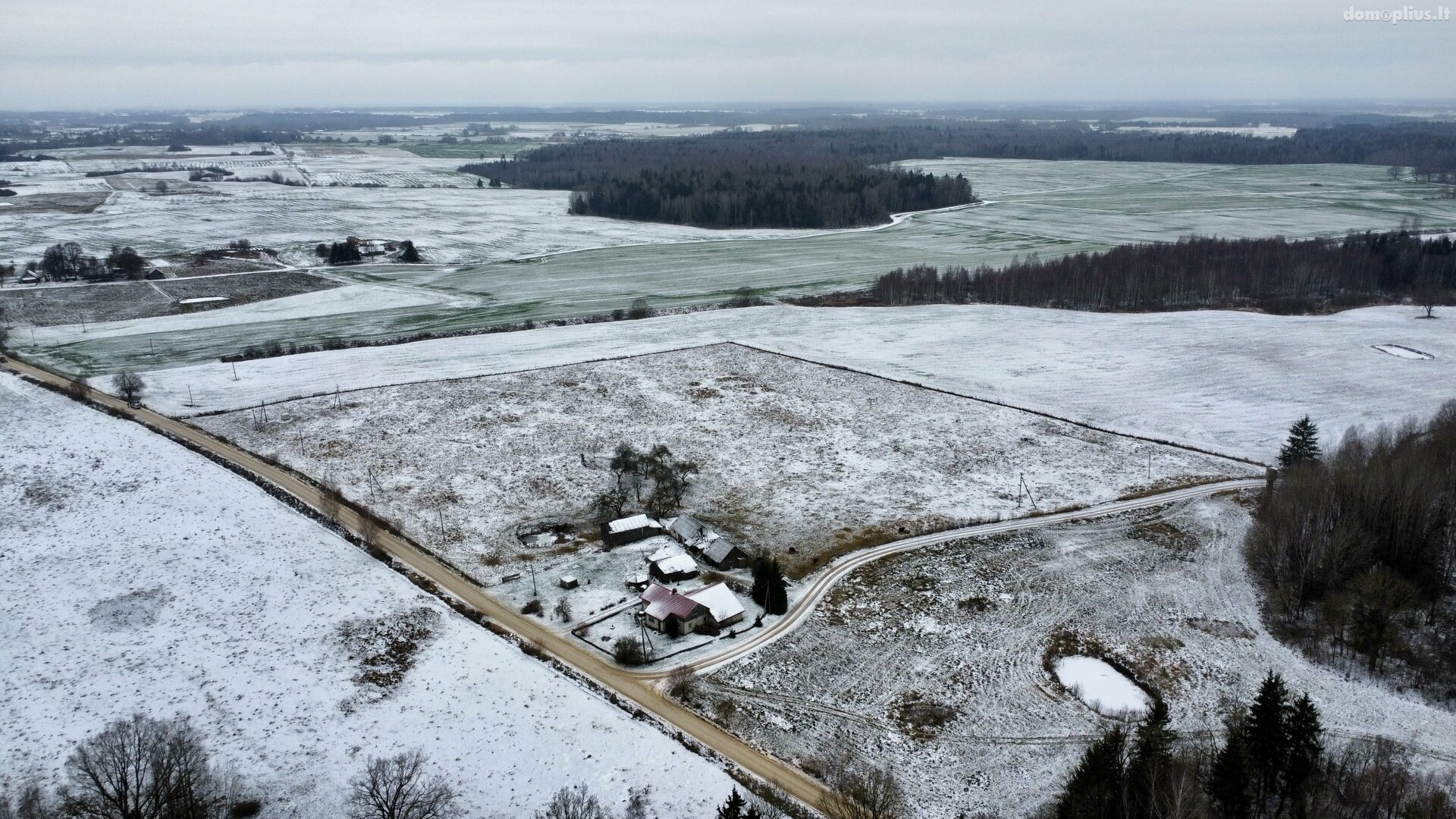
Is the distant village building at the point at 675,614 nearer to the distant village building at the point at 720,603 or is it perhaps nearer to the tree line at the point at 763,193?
the distant village building at the point at 720,603

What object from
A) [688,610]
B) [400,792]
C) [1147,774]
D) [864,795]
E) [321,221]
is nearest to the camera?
[1147,774]

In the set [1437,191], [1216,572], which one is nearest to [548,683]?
[1216,572]

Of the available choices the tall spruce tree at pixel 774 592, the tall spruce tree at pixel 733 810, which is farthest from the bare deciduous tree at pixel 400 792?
the tall spruce tree at pixel 774 592

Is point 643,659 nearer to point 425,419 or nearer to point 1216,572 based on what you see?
point 1216,572

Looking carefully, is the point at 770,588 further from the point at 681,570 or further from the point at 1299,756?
the point at 1299,756

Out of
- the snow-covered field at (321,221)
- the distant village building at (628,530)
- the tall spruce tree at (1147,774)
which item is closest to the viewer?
the tall spruce tree at (1147,774)

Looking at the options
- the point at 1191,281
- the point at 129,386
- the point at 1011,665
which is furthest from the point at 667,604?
the point at 1191,281
